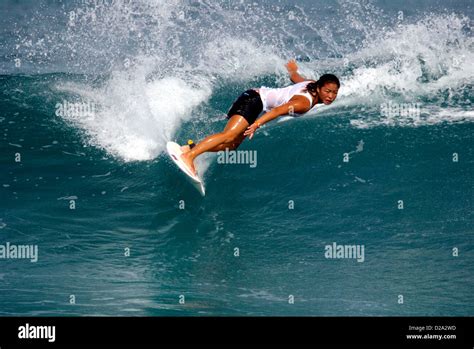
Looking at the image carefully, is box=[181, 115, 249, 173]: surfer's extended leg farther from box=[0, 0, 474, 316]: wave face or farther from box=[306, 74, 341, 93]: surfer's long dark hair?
box=[0, 0, 474, 316]: wave face

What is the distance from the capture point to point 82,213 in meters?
10.0

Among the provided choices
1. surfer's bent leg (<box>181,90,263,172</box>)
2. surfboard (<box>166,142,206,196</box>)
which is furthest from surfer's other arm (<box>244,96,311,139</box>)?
surfboard (<box>166,142,206,196</box>)

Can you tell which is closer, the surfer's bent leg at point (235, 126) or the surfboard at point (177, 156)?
the surfer's bent leg at point (235, 126)

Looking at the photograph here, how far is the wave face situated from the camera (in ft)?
26.0

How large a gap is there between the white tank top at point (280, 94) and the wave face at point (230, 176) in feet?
5.45

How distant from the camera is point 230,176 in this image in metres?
11.0

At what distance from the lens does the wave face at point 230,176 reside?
7926 mm

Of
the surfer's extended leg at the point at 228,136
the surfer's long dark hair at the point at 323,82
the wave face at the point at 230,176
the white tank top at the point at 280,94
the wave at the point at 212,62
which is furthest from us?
the wave at the point at 212,62

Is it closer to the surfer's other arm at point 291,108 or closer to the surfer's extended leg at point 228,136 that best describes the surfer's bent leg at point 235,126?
the surfer's extended leg at point 228,136

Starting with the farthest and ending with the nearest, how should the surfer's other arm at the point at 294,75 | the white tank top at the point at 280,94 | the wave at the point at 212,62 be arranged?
the wave at the point at 212,62 → the surfer's other arm at the point at 294,75 → the white tank top at the point at 280,94

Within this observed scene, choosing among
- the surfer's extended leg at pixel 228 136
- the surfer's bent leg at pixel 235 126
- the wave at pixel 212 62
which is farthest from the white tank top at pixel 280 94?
the wave at pixel 212 62

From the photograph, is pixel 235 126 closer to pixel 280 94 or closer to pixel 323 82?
pixel 280 94

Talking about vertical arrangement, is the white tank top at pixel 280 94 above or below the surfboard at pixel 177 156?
above

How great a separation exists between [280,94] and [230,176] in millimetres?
2342
